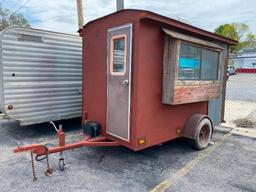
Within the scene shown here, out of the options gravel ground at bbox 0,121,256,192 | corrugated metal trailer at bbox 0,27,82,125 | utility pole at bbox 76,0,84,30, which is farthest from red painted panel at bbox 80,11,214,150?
utility pole at bbox 76,0,84,30

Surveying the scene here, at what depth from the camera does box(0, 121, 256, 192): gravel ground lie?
302cm

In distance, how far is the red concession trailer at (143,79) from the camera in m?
3.28

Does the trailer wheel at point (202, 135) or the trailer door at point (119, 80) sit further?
the trailer wheel at point (202, 135)

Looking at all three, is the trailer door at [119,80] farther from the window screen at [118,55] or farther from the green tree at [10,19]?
the green tree at [10,19]

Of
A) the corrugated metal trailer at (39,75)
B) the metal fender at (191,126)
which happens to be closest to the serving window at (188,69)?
the metal fender at (191,126)

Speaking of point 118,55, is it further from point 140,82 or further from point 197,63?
point 197,63

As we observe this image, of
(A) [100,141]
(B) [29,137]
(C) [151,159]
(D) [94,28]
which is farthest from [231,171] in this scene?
(B) [29,137]

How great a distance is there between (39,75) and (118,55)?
226cm

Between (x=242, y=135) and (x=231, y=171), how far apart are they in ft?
7.41

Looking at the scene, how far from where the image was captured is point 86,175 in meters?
3.31

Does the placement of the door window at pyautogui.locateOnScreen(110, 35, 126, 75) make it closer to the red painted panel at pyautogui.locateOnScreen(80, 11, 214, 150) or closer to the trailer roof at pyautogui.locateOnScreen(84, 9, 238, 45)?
the red painted panel at pyautogui.locateOnScreen(80, 11, 214, 150)

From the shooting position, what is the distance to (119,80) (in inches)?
139

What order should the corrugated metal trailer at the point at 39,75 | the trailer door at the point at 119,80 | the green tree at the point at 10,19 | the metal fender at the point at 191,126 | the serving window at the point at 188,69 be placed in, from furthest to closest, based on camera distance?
the green tree at the point at 10,19 → the corrugated metal trailer at the point at 39,75 → the metal fender at the point at 191,126 → the serving window at the point at 188,69 → the trailer door at the point at 119,80

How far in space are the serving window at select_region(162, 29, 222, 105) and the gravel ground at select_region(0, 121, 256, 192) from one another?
1.10 m
